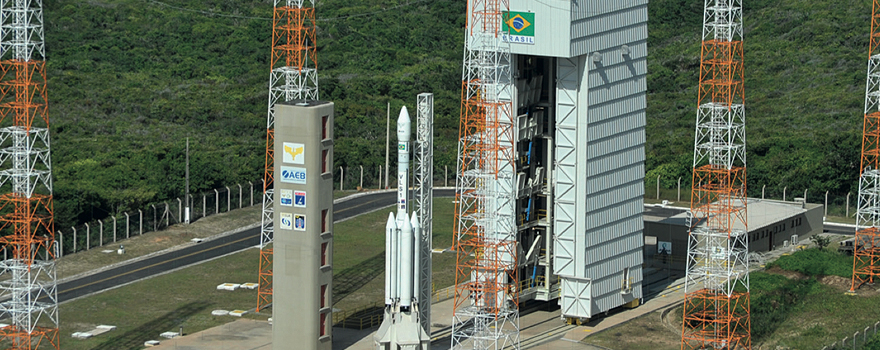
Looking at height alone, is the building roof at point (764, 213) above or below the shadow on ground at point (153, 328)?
above

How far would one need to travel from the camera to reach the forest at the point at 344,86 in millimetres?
120312

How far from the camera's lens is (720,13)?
243ft

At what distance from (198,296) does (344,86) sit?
70557 mm

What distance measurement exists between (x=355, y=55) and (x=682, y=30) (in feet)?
144

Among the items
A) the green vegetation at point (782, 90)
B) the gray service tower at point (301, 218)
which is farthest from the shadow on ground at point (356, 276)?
the green vegetation at point (782, 90)

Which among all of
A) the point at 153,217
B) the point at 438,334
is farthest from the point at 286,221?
the point at 153,217

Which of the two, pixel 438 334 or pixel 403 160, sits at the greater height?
pixel 403 160

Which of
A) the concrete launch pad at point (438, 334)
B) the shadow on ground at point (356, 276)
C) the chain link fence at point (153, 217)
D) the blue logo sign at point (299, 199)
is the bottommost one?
the concrete launch pad at point (438, 334)

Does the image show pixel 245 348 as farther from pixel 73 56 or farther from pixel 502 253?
pixel 73 56

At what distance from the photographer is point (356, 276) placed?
94500mm

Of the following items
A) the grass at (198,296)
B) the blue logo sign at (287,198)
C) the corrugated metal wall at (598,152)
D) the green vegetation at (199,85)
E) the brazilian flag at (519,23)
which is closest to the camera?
the blue logo sign at (287,198)

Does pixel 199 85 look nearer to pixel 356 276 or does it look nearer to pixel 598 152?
pixel 356 276

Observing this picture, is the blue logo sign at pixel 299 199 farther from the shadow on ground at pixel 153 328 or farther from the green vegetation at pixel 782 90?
the green vegetation at pixel 782 90

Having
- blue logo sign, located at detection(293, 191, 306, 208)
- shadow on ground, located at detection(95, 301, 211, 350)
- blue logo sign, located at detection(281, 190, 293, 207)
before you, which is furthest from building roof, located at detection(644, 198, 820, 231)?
blue logo sign, located at detection(281, 190, 293, 207)
